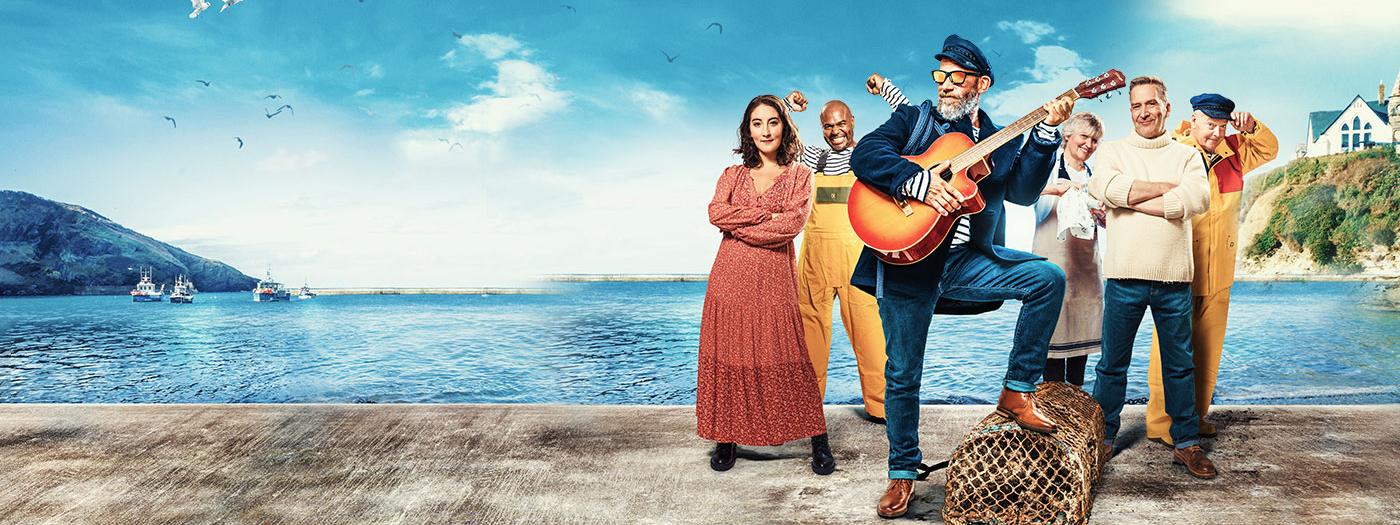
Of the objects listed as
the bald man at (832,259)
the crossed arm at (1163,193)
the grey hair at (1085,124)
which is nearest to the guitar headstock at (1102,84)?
the crossed arm at (1163,193)

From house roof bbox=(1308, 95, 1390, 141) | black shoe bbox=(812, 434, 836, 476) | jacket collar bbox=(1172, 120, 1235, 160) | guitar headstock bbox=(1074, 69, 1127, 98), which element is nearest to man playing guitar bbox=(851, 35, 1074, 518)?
guitar headstock bbox=(1074, 69, 1127, 98)

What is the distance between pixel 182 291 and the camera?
4975 centimetres

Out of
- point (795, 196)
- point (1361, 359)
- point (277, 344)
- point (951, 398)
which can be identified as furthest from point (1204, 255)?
point (277, 344)

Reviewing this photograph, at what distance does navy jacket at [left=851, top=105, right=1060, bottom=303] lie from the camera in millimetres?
2895

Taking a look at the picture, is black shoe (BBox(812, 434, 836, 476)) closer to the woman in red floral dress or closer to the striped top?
the woman in red floral dress

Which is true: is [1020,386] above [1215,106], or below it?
below

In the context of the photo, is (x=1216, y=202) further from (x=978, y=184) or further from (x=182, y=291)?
(x=182, y=291)

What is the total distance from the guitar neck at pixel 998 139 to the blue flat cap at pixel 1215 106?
1.34 meters

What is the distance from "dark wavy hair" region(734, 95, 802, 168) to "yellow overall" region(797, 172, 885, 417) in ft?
2.53

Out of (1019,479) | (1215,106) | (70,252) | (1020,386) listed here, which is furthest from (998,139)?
(70,252)

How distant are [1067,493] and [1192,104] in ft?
6.00

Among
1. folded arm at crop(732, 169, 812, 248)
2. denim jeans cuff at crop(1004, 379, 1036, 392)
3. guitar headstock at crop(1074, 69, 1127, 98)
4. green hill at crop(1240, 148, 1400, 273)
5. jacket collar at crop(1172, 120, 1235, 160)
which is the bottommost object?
denim jeans cuff at crop(1004, 379, 1036, 392)

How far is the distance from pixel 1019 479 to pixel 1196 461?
1.09 m

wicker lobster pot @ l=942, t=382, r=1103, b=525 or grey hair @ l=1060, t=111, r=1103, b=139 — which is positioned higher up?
grey hair @ l=1060, t=111, r=1103, b=139
